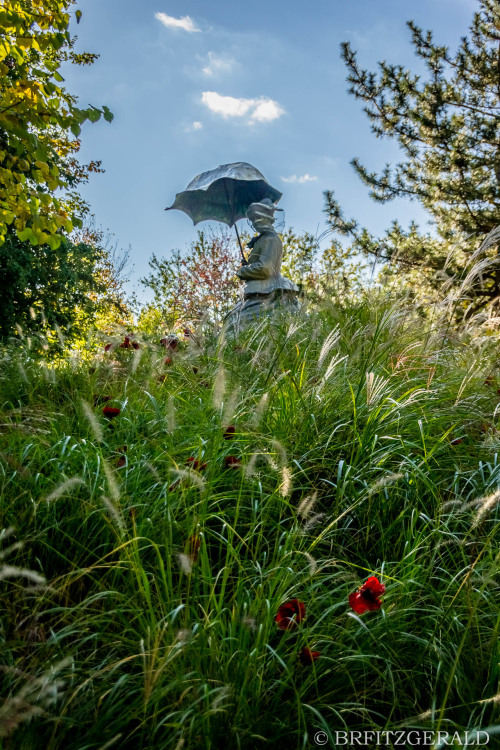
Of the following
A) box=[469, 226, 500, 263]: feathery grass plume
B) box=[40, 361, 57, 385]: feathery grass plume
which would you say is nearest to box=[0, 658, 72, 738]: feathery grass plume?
box=[40, 361, 57, 385]: feathery grass plume

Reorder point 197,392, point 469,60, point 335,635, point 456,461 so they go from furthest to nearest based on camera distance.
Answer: point 469,60, point 197,392, point 456,461, point 335,635

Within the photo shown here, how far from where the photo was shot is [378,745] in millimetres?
1209

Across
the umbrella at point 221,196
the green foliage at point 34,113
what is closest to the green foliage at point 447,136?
the umbrella at point 221,196

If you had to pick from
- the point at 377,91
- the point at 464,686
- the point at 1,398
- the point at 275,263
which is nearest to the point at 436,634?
the point at 464,686

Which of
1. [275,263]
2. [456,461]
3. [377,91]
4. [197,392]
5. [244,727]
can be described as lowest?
[244,727]

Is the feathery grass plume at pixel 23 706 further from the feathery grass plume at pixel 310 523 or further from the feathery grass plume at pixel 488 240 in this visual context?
the feathery grass plume at pixel 488 240

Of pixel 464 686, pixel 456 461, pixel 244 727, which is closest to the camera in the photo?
pixel 244 727

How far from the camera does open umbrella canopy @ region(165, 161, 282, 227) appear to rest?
8945mm

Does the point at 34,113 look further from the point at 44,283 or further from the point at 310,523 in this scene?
the point at 44,283

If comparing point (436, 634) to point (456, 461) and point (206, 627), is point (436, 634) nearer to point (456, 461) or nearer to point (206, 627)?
point (206, 627)

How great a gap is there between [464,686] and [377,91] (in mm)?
10216

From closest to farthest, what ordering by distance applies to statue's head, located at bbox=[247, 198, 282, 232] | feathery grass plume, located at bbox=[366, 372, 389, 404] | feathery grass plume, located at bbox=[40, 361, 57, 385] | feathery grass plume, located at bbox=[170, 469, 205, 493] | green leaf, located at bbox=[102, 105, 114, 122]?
feathery grass plume, located at bbox=[170, 469, 205, 493], feathery grass plume, located at bbox=[366, 372, 389, 404], feathery grass plume, located at bbox=[40, 361, 57, 385], green leaf, located at bbox=[102, 105, 114, 122], statue's head, located at bbox=[247, 198, 282, 232]

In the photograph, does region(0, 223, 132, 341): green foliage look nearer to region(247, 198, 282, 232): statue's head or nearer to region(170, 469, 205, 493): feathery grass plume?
region(247, 198, 282, 232): statue's head

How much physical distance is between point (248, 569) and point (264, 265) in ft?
19.3
